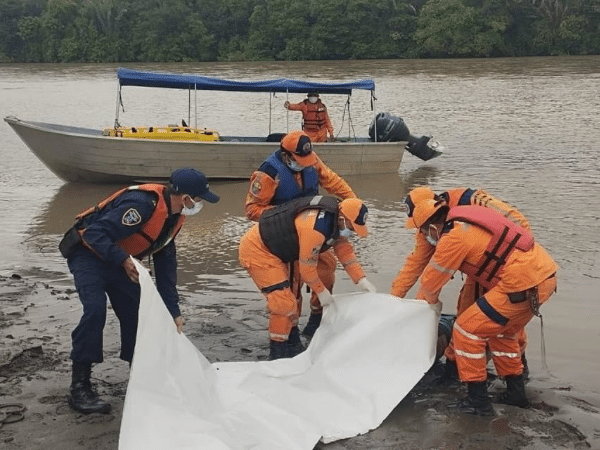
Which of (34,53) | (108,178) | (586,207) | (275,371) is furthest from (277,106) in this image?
(34,53)

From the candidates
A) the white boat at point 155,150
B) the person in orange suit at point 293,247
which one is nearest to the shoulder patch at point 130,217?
the person in orange suit at point 293,247

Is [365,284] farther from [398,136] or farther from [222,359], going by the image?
[398,136]

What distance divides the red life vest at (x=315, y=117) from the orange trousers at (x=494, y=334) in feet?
32.1

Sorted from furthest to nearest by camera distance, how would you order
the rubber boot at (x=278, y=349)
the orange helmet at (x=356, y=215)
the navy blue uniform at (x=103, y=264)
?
the rubber boot at (x=278, y=349), the orange helmet at (x=356, y=215), the navy blue uniform at (x=103, y=264)

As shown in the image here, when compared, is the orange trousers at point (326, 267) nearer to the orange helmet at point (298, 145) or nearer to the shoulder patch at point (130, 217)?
the orange helmet at point (298, 145)

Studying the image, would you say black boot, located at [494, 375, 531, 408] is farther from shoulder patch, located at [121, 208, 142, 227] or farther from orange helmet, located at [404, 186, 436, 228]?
shoulder patch, located at [121, 208, 142, 227]

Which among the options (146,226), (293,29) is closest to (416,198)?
(146,226)

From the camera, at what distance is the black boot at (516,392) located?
511 centimetres

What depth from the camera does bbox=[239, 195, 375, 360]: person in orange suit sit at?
5.38 m

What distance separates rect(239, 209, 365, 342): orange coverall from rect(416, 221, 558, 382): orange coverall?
31.8 inches

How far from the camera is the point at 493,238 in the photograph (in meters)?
Answer: 4.85

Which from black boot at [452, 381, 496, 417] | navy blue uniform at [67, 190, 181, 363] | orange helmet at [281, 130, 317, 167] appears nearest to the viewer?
navy blue uniform at [67, 190, 181, 363]

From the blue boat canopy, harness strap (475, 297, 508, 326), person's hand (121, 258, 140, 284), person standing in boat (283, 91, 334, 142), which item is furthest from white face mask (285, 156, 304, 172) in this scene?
the blue boat canopy

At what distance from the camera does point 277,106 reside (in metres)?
27.5
